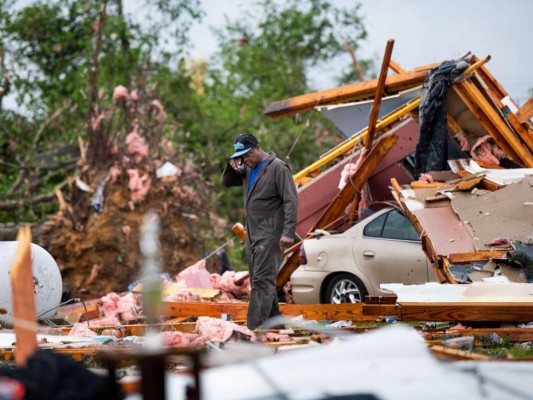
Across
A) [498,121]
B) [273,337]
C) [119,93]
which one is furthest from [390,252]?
[119,93]

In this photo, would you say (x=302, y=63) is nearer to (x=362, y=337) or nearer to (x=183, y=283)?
(x=183, y=283)

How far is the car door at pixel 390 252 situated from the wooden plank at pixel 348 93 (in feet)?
8.36

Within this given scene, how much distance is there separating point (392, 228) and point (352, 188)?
1586 millimetres

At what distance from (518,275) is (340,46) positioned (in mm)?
24303

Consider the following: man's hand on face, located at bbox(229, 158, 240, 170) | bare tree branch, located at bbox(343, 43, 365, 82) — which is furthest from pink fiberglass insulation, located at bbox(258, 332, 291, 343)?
bare tree branch, located at bbox(343, 43, 365, 82)

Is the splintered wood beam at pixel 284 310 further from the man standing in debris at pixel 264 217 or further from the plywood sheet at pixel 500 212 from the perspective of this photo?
the plywood sheet at pixel 500 212

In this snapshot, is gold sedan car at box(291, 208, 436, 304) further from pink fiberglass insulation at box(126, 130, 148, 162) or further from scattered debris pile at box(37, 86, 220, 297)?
pink fiberglass insulation at box(126, 130, 148, 162)

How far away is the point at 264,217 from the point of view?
10.5m

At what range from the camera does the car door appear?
12883 millimetres

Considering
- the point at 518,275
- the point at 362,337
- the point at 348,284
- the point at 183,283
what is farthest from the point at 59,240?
the point at 362,337

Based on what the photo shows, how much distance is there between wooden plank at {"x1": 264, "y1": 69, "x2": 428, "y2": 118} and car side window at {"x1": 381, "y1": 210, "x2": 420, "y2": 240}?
8.43 feet

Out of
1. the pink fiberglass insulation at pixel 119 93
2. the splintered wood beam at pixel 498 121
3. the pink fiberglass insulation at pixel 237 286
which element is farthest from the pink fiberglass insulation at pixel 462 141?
the pink fiberglass insulation at pixel 119 93

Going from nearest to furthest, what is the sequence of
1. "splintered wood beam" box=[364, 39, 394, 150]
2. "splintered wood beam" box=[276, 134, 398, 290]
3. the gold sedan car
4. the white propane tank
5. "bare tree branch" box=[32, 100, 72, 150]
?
the white propane tank < the gold sedan car < "splintered wood beam" box=[276, 134, 398, 290] < "splintered wood beam" box=[364, 39, 394, 150] < "bare tree branch" box=[32, 100, 72, 150]

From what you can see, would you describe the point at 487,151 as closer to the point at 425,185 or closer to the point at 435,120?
the point at 435,120
